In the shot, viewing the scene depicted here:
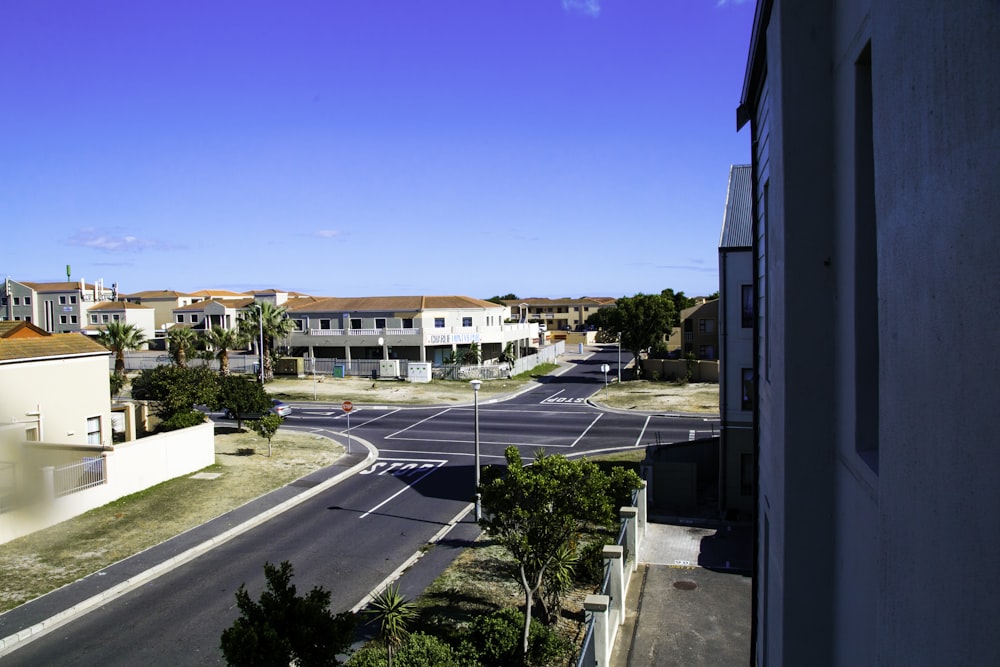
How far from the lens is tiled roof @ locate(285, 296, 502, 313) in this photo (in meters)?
62.8

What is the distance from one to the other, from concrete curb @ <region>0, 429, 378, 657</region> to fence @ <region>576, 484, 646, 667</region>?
1071 cm

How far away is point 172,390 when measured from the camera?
1206 inches

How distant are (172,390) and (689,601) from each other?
2485 centimetres

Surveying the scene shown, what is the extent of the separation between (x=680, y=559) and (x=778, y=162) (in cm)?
1452

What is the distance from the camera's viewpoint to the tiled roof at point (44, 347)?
21.1m

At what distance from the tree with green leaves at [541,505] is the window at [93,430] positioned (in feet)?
59.7

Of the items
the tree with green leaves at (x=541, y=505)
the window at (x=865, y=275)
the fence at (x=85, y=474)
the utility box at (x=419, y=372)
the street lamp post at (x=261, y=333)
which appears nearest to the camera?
the window at (x=865, y=275)

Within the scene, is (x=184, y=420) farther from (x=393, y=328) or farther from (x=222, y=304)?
(x=222, y=304)

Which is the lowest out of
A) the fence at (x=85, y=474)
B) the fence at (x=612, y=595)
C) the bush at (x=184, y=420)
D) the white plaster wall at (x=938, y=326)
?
the fence at (x=612, y=595)

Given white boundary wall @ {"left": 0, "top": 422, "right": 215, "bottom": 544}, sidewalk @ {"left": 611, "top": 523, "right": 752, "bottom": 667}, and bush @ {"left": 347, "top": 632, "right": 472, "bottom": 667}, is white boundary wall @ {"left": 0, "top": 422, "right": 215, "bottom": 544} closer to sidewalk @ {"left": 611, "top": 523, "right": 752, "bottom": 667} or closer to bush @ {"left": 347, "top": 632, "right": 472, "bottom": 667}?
bush @ {"left": 347, "top": 632, "right": 472, "bottom": 667}

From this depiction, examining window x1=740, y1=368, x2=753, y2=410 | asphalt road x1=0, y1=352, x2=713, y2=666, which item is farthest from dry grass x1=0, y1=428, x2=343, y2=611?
window x1=740, y1=368, x2=753, y2=410

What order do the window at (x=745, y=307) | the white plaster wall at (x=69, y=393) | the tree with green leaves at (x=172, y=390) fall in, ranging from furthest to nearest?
1. the tree with green leaves at (x=172, y=390)
2. the white plaster wall at (x=69, y=393)
3. the window at (x=745, y=307)

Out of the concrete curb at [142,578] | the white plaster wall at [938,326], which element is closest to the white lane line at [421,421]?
the concrete curb at [142,578]

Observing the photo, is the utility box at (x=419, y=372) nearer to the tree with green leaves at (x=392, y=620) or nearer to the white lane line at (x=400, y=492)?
the white lane line at (x=400, y=492)
